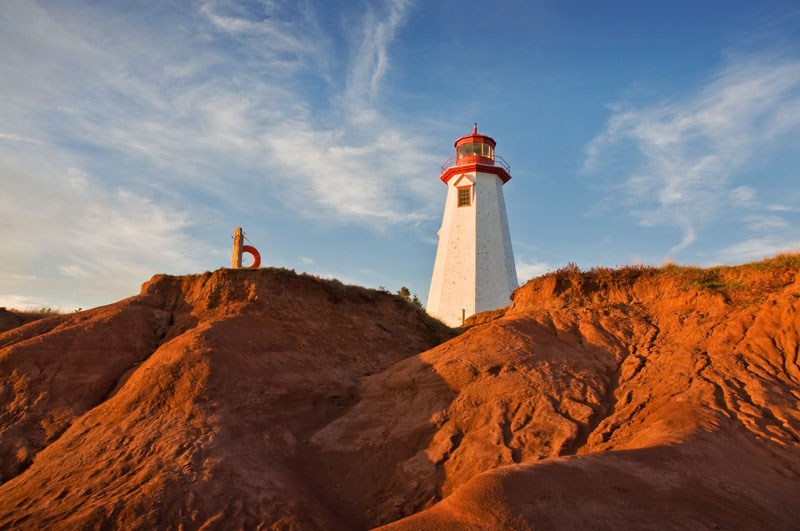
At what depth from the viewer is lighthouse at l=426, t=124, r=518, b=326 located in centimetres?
3036

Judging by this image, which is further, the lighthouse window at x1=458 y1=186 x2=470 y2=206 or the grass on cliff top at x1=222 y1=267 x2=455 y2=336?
the lighthouse window at x1=458 y1=186 x2=470 y2=206

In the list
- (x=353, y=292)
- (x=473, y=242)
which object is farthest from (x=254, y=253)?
(x=473, y=242)

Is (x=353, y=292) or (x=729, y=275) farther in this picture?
(x=353, y=292)

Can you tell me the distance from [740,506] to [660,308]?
7.37 metres

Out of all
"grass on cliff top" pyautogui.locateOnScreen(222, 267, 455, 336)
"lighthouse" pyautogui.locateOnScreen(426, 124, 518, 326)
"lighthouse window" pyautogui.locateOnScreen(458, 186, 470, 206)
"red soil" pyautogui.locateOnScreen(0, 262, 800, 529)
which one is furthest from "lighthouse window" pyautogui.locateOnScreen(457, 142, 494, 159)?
"red soil" pyautogui.locateOnScreen(0, 262, 800, 529)

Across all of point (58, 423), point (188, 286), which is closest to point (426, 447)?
point (58, 423)

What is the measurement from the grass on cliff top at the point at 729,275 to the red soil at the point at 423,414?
0.20 ft

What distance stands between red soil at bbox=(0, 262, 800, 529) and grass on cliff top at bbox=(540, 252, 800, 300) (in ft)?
0.20

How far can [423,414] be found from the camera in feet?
37.8

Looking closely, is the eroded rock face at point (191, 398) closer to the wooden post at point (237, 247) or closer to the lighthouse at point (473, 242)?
the wooden post at point (237, 247)

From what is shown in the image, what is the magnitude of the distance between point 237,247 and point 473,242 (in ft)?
51.7

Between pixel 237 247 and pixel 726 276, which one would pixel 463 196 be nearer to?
pixel 237 247

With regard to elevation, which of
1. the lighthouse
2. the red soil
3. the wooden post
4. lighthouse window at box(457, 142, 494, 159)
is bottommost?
the red soil

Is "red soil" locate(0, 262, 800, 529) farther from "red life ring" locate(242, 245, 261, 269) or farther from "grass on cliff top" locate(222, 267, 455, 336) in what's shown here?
"red life ring" locate(242, 245, 261, 269)
